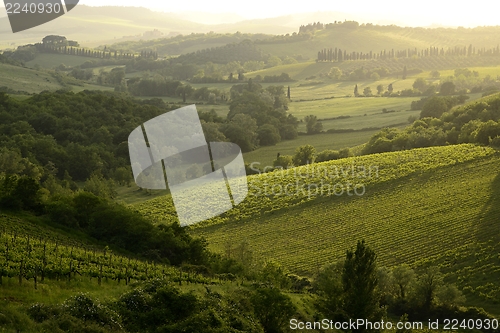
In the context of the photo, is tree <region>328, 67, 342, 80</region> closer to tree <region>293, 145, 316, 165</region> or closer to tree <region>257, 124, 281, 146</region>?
tree <region>257, 124, 281, 146</region>

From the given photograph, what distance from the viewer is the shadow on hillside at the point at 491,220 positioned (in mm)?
42688

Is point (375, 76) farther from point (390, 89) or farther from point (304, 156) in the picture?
point (304, 156)

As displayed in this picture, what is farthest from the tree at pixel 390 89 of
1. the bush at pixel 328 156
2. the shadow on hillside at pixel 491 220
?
the shadow on hillside at pixel 491 220

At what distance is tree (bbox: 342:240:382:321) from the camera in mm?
27109

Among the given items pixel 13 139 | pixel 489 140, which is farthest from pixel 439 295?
pixel 13 139

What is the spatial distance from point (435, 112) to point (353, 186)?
5617 centimetres

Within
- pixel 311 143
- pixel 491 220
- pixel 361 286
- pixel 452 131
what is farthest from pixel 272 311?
pixel 311 143

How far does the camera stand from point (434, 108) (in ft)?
353

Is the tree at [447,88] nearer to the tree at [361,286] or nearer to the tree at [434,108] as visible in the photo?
the tree at [434,108]

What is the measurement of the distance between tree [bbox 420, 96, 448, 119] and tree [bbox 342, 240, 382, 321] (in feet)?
277

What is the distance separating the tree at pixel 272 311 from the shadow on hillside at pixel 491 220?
83.0 feet

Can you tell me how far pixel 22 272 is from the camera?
64.7 feet

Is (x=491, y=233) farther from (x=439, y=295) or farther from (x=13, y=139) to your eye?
Answer: (x=13, y=139)

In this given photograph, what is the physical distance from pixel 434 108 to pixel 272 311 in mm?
93025
